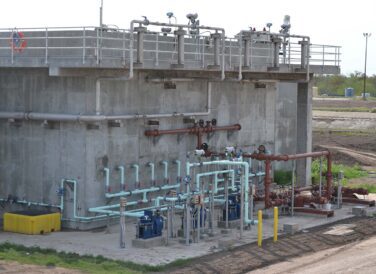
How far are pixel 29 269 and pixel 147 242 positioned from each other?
11.7 ft

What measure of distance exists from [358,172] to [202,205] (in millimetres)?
19716

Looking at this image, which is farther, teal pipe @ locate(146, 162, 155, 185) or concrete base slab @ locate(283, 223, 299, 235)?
teal pipe @ locate(146, 162, 155, 185)

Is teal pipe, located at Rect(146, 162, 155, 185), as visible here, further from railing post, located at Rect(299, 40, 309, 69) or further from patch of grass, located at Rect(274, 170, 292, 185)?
patch of grass, located at Rect(274, 170, 292, 185)

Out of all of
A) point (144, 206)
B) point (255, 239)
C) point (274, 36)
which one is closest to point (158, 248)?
point (255, 239)

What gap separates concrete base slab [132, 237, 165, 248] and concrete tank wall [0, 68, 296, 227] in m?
2.96

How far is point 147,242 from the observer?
70.6ft

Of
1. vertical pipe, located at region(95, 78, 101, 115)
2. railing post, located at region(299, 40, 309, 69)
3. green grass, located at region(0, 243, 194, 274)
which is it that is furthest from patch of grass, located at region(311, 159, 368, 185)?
green grass, located at region(0, 243, 194, 274)

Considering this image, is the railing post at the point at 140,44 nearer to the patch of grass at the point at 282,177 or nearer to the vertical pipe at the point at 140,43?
the vertical pipe at the point at 140,43

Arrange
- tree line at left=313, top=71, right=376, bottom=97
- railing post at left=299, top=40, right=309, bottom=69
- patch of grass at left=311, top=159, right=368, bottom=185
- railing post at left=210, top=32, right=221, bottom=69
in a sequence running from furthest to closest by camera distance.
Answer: tree line at left=313, top=71, right=376, bottom=97
patch of grass at left=311, top=159, right=368, bottom=185
railing post at left=299, top=40, right=309, bottom=69
railing post at left=210, top=32, right=221, bottom=69

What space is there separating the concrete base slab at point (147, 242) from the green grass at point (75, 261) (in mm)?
1552

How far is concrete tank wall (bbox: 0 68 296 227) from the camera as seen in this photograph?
2408cm

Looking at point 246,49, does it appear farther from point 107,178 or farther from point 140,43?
point 107,178

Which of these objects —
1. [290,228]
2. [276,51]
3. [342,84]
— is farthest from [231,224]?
[342,84]

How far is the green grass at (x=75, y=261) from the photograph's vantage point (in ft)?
62.9
